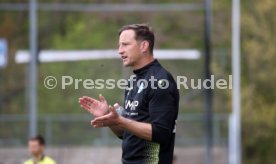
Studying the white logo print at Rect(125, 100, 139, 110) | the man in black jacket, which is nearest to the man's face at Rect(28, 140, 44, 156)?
the man in black jacket

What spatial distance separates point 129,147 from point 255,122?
29.1 meters

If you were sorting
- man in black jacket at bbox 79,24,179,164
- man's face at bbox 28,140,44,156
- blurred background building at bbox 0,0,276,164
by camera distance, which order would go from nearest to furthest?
man in black jacket at bbox 79,24,179,164 < man's face at bbox 28,140,44,156 < blurred background building at bbox 0,0,276,164

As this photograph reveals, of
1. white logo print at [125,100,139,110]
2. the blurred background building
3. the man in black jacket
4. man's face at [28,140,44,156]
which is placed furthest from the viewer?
the blurred background building

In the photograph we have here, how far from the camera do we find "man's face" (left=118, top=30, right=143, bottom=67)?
809 centimetres

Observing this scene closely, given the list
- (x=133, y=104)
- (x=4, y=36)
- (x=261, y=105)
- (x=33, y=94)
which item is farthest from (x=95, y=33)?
(x=133, y=104)

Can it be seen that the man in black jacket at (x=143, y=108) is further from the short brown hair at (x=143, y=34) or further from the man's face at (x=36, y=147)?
the man's face at (x=36, y=147)

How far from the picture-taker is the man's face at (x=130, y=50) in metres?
8.09

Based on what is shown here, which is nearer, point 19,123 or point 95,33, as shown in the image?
point 19,123

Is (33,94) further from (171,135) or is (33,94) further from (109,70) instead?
(171,135)

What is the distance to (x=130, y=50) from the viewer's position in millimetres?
8102

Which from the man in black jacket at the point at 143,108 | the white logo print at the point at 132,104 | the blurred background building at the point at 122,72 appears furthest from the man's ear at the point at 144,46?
the blurred background building at the point at 122,72

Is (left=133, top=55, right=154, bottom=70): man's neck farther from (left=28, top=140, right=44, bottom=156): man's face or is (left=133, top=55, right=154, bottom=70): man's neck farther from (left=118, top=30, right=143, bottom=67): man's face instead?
(left=28, top=140, right=44, bottom=156): man's face

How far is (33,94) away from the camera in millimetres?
23969

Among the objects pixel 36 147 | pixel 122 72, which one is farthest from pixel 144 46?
pixel 122 72
